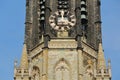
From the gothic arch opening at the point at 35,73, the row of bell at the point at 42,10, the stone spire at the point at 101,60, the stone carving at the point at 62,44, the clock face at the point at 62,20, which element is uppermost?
the row of bell at the point at 42,10

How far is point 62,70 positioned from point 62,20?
586 cm

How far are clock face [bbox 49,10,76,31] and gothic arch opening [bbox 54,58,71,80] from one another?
12.8 feet

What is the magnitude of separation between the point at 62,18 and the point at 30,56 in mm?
5128

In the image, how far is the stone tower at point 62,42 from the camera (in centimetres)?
5962

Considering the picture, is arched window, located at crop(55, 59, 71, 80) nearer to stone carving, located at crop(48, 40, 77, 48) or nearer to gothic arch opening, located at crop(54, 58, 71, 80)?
gothic arch opening, located at crop(54, 58, 71, 80)

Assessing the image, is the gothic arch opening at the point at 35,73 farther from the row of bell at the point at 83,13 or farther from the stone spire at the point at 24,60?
the row of bell at the point at 83,13

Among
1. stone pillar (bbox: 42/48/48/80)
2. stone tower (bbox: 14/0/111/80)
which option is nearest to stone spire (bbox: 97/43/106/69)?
stone tower (bbox: 14/0/111/80)

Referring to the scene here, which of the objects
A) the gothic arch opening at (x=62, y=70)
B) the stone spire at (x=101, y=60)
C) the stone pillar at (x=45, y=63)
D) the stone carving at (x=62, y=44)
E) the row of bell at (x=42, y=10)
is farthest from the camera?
the row of bell at (x=42, y=10)

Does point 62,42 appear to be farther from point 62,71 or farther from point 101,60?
point 101,60

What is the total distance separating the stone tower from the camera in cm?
5962

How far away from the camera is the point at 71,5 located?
64312mm

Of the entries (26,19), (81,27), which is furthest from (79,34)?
(26,19)

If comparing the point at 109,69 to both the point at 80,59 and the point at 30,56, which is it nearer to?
the point at 80,59

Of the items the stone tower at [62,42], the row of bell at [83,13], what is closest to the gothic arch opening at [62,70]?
the stone tower at [62,42]
